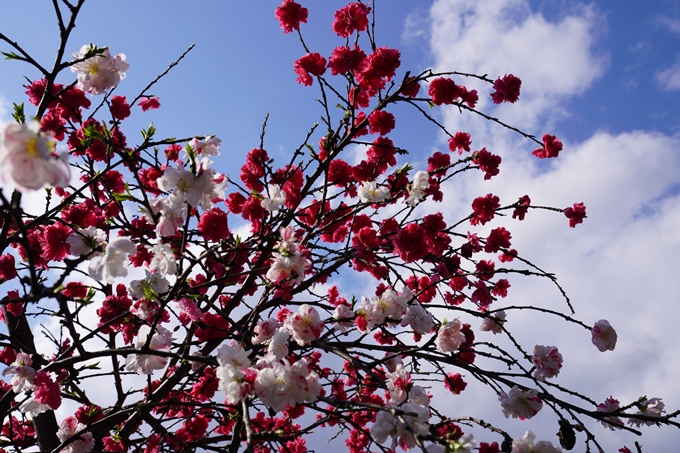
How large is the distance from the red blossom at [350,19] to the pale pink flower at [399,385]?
9.47 ft

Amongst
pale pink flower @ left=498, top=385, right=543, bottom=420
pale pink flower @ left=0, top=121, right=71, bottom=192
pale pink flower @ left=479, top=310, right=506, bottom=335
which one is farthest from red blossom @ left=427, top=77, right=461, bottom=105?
pale pink flower @ left=0, top=121, right=71, bottom=192

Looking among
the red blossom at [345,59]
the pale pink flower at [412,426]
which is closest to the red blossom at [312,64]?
the red blossom at [345,59]

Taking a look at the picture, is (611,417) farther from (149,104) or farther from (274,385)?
(149,104)

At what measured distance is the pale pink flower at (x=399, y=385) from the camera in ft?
7.47

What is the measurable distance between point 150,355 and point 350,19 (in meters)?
2.99

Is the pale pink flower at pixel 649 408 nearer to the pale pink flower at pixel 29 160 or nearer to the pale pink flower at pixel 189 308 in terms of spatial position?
the pale pink flower at pixel 189 308

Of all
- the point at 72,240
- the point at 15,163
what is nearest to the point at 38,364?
the point at 72,240

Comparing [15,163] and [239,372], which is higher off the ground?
[15,163]

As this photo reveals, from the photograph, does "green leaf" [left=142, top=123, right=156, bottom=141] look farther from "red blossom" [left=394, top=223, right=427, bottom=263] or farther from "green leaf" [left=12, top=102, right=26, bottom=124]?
"red blossom" [left=394, top=223, right=427, bottom=263]

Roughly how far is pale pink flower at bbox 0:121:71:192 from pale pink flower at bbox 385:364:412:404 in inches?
64.4

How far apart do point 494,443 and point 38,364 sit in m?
3.13

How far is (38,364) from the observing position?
353 cm

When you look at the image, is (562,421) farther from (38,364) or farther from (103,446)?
(38,364)

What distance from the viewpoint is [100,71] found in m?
2.93
